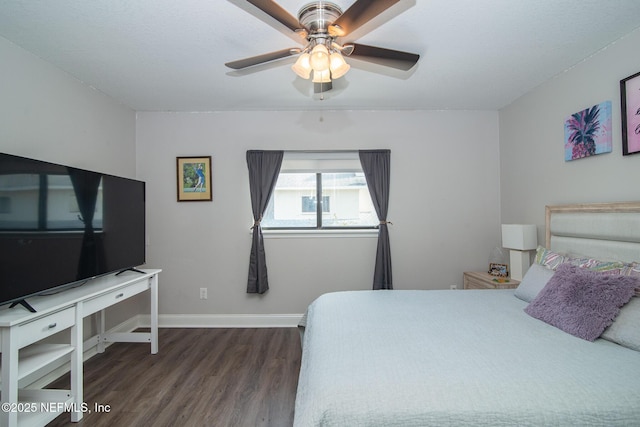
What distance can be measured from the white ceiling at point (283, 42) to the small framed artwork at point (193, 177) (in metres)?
0.67

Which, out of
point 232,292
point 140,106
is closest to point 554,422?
point 232,292

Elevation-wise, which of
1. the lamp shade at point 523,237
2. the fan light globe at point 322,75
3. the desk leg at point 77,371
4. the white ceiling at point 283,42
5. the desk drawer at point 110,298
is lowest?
the desk leg at point 77,371

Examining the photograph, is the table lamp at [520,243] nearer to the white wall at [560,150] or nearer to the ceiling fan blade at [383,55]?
the white wall at [560,150]

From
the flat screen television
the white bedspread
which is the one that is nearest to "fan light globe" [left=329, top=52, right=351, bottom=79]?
the white bedspread

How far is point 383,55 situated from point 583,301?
5.99ft

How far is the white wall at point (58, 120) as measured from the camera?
1.95 m

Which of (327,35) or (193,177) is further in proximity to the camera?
(193,177)

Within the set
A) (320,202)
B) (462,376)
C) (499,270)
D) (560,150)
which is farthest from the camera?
(320,202)

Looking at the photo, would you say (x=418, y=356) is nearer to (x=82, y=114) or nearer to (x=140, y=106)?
(x=82, y=114)

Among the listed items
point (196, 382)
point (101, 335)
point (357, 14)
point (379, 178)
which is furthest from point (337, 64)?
point (101, 335)

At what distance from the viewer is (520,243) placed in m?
2.66

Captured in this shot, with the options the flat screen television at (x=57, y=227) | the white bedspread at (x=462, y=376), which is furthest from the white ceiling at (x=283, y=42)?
the white bedspread at (x=462, y=376)

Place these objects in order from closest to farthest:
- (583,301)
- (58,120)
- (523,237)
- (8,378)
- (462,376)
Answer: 1. (462,376)
2. (8,378)
3. (583,301)
4. (58,120)
5. (523,237)

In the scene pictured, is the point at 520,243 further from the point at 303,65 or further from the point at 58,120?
the point at 58,120
